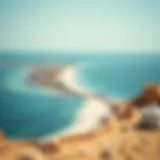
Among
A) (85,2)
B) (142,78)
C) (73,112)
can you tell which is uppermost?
(85,2)

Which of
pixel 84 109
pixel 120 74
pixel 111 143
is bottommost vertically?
pixel 111 143

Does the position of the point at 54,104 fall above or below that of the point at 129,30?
below

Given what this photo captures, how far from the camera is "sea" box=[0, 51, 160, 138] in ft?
4.06

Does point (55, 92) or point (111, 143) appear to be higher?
point (55, 92)

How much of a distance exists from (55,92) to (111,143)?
0.84 feet

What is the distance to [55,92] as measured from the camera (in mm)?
1265

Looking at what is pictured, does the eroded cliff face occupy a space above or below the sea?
below

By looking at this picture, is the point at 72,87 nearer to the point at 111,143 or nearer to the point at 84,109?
the point at 84,109

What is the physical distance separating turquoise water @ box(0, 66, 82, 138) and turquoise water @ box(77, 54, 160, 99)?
9 centimetres

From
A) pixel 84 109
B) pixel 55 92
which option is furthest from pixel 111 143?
pixel 55 92

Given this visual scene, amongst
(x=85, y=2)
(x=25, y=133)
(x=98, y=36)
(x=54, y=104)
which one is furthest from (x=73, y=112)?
(x=85, y=2)

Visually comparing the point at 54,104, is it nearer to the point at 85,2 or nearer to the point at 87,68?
the point at 87,68

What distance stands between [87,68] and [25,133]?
304mm

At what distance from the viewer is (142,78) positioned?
4.23ft
